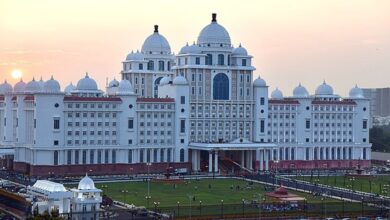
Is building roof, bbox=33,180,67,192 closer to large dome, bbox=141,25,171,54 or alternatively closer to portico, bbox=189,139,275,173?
portico, bbox=189,139,275,173

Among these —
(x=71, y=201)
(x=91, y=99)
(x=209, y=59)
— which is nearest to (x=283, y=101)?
(x=209, y=59)

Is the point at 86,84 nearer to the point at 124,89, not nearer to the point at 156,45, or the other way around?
the point at 124,89

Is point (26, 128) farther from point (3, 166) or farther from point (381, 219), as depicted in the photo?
point (381, 219)

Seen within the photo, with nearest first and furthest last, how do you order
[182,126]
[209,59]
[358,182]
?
[358,182] < [182,126] < [209,59]

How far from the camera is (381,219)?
7194 centimetres

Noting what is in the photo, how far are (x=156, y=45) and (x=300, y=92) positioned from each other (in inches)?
849

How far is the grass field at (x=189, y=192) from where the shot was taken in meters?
83.3

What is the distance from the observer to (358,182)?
103m

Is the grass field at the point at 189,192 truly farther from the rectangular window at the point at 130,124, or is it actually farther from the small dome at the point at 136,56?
the small dome at the point at 136,56

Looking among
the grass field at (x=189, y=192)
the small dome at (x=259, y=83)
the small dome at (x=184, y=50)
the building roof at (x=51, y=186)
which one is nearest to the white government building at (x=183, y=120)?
the small dome at (x=259, y=83)

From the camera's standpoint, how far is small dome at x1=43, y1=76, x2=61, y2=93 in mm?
106875

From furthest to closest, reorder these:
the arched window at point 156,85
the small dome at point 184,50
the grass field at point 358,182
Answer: the arched window at point 156,85
the small dome at point 184,50
the grass field at point 358,182

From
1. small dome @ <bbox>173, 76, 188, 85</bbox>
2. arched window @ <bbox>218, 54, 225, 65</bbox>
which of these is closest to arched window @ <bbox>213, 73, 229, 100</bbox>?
arched window @ <bbox>218, 54, 225, 65</bbox>

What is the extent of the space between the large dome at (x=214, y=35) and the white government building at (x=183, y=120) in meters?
0.13
